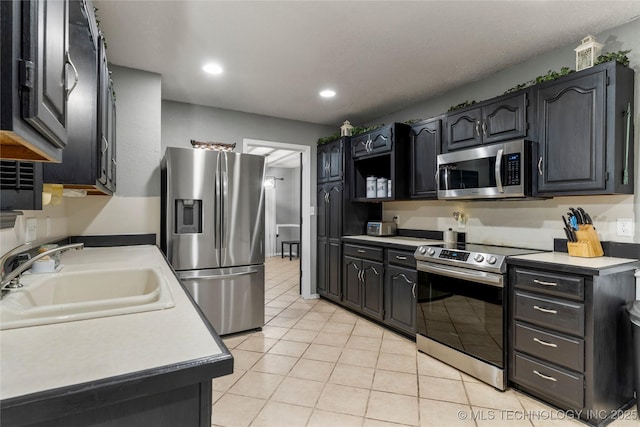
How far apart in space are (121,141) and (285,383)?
2481mm

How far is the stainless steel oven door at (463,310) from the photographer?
2.31 metres

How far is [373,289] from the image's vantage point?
3566 millimetres

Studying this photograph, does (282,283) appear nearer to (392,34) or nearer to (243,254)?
(243,254)

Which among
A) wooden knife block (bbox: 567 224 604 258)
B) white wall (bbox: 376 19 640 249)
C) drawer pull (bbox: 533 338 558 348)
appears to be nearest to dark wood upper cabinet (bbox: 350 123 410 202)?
white wall (bbox: 376 19 640 249)

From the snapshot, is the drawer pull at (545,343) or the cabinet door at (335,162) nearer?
the drawer pull at (545,343)

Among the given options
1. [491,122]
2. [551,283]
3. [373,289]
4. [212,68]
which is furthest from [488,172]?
[212,68]

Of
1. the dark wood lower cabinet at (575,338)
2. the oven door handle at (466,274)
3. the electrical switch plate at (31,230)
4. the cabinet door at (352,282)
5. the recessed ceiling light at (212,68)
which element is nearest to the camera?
the electrical switch plate at (31,230)

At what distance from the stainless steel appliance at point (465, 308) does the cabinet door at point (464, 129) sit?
918 mm

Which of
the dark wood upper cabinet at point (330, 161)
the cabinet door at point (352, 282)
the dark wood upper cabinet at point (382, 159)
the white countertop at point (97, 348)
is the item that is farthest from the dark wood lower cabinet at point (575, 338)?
the dark wood upper cabinet at point (330, 161)

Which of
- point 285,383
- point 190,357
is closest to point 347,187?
point 285,383

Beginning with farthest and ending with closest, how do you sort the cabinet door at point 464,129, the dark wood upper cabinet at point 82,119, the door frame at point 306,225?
the door frame at point 306,225 → the cabinet door at point 464,129 → the dark wood upper cabinet at point 82,119

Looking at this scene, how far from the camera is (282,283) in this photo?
5.64 meters

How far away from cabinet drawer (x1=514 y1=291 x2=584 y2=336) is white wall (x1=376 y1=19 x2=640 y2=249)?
0.68 meters

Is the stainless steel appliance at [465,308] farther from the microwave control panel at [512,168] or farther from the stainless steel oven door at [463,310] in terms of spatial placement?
the microwave control panel at [512,168]
